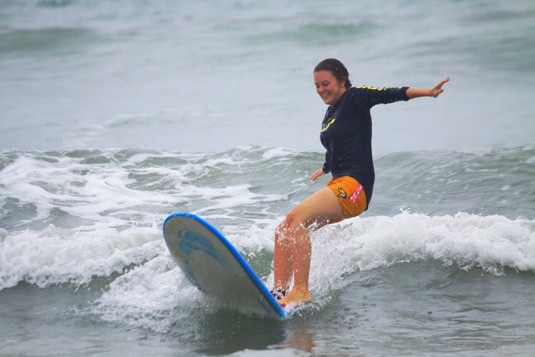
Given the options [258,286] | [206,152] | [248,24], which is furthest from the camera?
[248,24]

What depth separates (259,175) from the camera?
10586 millimetres

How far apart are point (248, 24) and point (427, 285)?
64.1 ft

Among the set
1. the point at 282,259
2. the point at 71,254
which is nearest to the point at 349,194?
the point at 282,259

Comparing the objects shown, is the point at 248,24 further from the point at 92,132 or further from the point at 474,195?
the point at 474,195

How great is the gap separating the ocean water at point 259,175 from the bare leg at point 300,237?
0.23 m

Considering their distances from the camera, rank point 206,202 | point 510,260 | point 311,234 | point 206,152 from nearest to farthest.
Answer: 1. point 311,234
2. point 510,260
3. point 206,202
4. point 206,152

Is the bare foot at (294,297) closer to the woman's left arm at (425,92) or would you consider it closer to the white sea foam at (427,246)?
the white sea foam at (427,246)

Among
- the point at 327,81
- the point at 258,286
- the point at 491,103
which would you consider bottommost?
the point at 491,103

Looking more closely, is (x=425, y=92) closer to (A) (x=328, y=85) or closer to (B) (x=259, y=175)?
(A) (x=328, y=85)

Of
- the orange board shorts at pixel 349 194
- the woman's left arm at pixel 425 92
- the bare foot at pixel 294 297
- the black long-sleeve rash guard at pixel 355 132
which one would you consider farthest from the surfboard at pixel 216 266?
the woman's left arm at pixel 425 92

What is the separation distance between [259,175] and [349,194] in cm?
569

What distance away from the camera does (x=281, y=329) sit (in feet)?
15.6

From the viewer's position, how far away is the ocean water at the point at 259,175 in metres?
4.95

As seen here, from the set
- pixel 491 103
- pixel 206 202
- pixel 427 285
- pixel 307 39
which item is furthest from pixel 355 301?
pixel 307 39
